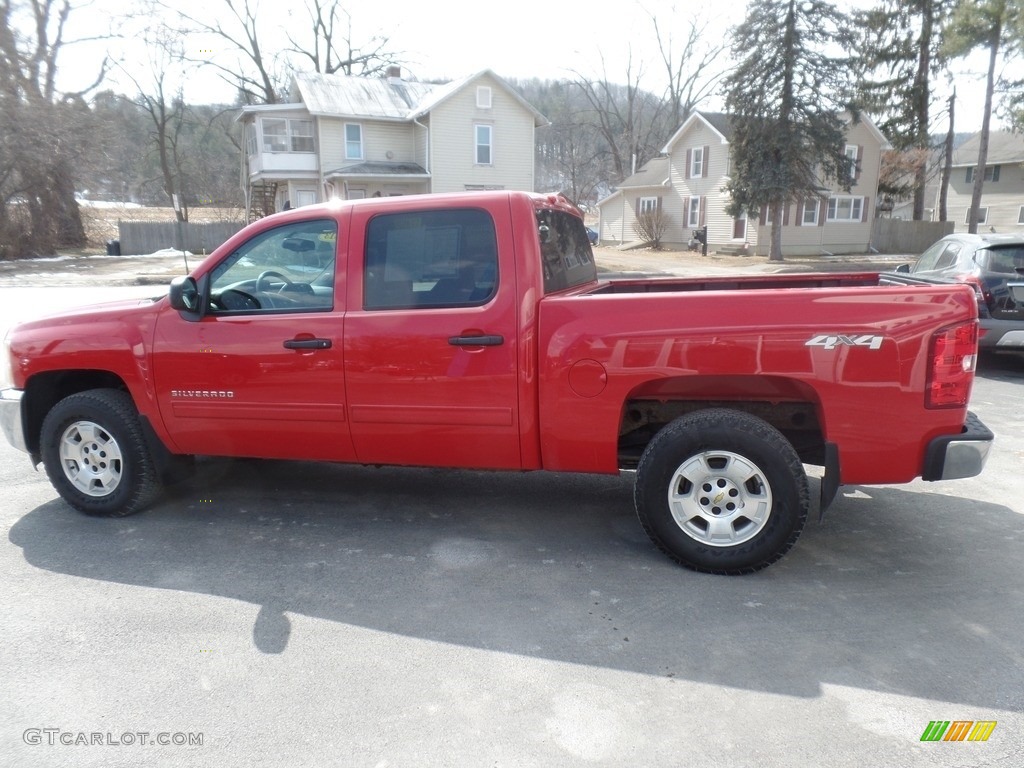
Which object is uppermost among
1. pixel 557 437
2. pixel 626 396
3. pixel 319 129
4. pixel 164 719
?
pixel 319 129

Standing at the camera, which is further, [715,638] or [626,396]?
[626,396]

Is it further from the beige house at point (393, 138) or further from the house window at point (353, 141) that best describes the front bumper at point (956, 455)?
the house window at point (353, 141)

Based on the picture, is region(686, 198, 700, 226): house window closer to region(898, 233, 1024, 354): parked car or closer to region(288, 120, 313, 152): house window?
region(288, 120, 313, 152): house window

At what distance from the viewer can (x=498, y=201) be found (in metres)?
4.05

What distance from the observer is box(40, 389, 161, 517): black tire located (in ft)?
15.0

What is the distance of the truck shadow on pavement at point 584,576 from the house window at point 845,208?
1360 inches

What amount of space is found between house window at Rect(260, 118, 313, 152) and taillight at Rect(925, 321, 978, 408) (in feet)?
112

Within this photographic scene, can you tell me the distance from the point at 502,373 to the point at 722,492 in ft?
4.14

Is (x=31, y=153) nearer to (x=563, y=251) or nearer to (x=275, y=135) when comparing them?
(x=275, y=135)

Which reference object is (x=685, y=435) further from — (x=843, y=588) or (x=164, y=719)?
(x=164, y=719)

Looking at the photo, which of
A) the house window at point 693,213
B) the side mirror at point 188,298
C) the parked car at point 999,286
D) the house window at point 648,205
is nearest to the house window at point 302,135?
the house window at point 648,205

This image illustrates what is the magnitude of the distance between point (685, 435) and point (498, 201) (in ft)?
5.18

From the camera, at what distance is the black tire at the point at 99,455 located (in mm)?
4562

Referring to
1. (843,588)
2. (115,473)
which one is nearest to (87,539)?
(115,473)
